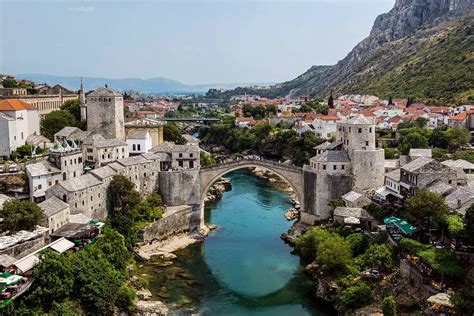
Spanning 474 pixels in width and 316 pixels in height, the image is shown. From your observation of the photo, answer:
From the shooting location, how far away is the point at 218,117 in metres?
93.6

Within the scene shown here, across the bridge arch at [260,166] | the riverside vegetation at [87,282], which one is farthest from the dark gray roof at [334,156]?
the riverside vegetation at [87,282]

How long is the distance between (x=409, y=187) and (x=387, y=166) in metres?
6.75

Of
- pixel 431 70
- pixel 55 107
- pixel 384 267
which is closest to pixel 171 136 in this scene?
pixel 55 107

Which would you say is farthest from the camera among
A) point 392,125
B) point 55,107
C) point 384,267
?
point 392,125

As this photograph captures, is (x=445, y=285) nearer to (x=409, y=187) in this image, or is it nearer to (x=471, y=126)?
(x=409, y=187)

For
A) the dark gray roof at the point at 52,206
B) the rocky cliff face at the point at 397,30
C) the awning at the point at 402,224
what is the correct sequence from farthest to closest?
the rocky cliff face at the point at 397,30
the dark gray roof at the point at 52,206
the awning at the point at 402,224

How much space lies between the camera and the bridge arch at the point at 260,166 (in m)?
38.4

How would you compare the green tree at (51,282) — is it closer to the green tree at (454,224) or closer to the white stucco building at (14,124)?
the white stucco building at (14,124)

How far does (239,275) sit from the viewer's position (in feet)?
101

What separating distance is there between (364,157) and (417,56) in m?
68.1

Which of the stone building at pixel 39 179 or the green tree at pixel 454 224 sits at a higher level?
the stone building at pixel 39 179

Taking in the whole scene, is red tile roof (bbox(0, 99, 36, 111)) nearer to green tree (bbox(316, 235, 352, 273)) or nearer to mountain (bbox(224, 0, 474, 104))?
green tree (bbox(316, 235, 352, 273))

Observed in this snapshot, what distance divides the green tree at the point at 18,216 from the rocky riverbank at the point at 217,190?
70.3 feet

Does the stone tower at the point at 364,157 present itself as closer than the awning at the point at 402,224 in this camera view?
No
